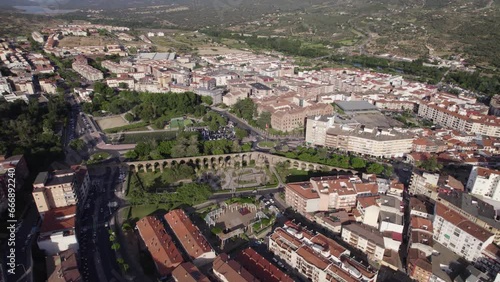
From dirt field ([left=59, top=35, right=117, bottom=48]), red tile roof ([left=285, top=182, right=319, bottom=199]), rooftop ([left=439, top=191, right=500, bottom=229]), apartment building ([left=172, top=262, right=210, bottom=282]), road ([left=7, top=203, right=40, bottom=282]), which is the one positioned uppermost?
dirt field ([left=59, top=35, right=117, bottom=48])

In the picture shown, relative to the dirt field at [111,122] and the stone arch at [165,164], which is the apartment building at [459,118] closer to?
the stone arch at [165,164]

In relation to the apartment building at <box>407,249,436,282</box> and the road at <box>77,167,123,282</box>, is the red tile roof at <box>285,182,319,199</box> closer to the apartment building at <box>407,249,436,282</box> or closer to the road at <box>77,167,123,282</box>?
the apartment building at <box>407,249,436,282</box>

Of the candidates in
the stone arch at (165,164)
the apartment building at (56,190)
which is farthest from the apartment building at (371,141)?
the apartment building at (56,190)

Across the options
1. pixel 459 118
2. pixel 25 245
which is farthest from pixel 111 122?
pixel 459 118

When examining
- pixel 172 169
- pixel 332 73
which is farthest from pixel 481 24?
pixel 172 169

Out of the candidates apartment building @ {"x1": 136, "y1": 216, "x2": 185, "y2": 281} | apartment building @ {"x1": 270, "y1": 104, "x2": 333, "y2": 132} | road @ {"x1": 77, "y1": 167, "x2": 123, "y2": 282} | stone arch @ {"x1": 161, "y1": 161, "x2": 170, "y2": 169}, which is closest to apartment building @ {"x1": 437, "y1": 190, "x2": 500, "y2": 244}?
apartment building @ {"x1": 270, "y1": 104, "x2": 333, "y2": 132}

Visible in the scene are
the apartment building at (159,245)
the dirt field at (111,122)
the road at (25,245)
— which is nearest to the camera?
the road at (25,245)

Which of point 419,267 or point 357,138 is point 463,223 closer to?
point 419,267
